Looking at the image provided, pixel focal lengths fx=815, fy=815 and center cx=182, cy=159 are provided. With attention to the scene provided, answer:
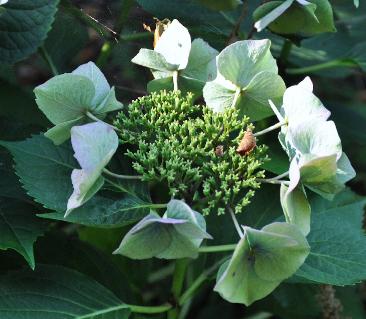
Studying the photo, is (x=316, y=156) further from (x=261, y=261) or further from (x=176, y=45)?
(x=176, y=45)

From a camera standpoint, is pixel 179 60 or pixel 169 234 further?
pixel 179 60

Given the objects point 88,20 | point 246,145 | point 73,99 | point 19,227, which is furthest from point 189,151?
point 88,20

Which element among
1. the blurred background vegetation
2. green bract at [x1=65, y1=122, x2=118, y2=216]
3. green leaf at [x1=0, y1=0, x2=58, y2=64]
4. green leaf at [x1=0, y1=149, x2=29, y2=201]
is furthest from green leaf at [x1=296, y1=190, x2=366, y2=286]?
green leaf at [x1=0, y1=0, x2=58, y2=64]

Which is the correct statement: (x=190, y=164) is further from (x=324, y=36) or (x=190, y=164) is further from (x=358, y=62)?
(x=324, y=36)

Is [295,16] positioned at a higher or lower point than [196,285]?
higher

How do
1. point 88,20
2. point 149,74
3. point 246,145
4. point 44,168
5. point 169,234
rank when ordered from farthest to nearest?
point 88,20 < point 149,74 < point 44,168 < point 246,145 < point 169,234

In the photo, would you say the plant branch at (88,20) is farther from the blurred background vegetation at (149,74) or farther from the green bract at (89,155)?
the green bract at (89,155)
